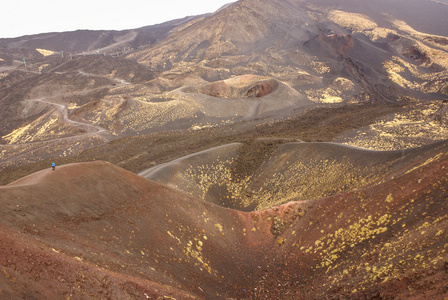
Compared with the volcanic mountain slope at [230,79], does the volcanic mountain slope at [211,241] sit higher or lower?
lower

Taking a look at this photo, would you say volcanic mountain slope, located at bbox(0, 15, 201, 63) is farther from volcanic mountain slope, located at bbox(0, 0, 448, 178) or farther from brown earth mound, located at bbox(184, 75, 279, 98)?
brown earth mound, located at bbox(184, 75, 279, 98)

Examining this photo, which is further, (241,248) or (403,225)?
(241,248)

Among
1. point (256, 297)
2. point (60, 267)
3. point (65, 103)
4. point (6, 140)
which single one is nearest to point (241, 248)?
point (256, 297)

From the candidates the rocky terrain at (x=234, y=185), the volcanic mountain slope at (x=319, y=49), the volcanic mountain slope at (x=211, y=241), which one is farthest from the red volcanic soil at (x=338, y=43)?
the volcanic mountain slope at (x=211, y=241)

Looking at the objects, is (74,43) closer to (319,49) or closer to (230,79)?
(230,79)

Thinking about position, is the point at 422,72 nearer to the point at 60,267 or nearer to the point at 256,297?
the point at 256,297

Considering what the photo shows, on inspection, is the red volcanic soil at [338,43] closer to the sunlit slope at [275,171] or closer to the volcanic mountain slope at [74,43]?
the sunlit slope at [275,171]
